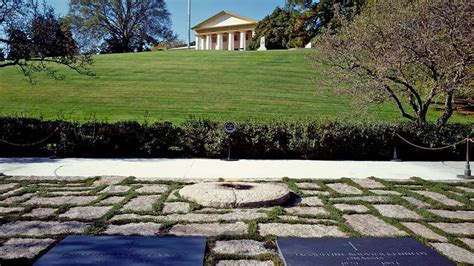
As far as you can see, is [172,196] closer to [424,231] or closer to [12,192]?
[12,192]

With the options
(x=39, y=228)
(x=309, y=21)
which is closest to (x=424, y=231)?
(x=39, y=228)

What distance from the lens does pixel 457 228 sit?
504 cm

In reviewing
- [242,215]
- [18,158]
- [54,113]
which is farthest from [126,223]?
[54,113]

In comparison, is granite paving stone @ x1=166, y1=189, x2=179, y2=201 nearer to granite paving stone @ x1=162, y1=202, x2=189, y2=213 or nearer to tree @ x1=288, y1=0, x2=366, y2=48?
granite paving stone @ x1=162, y1=202, x2=189, y2=213

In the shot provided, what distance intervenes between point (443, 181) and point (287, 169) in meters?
3.45

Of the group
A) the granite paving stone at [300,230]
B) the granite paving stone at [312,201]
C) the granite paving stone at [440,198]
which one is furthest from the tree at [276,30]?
the granite paving stone at [300,230]

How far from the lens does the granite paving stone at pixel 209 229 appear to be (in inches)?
184

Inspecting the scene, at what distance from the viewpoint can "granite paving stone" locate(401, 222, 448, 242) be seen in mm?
4569

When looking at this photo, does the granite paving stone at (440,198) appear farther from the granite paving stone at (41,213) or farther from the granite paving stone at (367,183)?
the granite paving stone at (41,213)

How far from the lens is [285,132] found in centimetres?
1139

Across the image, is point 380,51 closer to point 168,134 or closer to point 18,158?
point 168,134

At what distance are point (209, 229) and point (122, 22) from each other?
5877cm

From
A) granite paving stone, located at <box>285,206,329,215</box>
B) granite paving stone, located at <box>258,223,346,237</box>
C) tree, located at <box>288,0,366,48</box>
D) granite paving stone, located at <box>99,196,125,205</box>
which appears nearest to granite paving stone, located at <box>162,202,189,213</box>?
granite paving stone, located at <box>99,196,125,205</box>

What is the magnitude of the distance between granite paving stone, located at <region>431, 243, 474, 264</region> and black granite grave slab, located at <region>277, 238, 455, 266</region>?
27 centimetres
